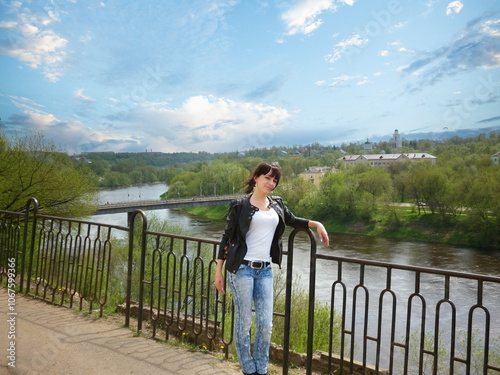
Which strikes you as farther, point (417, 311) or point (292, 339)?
point (417, 311)

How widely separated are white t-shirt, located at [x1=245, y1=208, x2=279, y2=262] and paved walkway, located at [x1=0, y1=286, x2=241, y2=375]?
114 cm

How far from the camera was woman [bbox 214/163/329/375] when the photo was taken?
9.45 feet

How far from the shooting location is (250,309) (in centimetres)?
290

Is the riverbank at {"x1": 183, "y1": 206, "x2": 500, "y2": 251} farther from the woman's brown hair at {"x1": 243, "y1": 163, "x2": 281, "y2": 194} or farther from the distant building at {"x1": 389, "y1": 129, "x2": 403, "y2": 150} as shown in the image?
the distant building at {"x1": 389, "y1": 129, "x2": 403, "y2": 150}

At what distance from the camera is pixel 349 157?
112312 mm

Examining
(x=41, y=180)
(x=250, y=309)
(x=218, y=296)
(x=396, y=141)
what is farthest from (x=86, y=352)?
(x=396, y=141)

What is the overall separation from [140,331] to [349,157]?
112 metres

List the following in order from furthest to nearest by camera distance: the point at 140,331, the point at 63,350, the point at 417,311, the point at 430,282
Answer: the point at 430,282, the point at 417,311, the point at 140,331, the point at 63,350

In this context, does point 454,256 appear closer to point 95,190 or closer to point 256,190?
point 95,190

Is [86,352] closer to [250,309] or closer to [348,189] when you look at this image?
[250,309]

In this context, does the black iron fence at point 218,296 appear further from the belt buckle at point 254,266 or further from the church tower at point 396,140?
the church tower at point 396,140

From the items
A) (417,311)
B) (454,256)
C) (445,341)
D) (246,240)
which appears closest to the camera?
(246,240)

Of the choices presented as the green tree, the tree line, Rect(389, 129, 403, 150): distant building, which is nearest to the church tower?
Rect(389, 129, 403, 150): distant building

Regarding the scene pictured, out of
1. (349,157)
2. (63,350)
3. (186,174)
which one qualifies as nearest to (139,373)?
(63,350)
